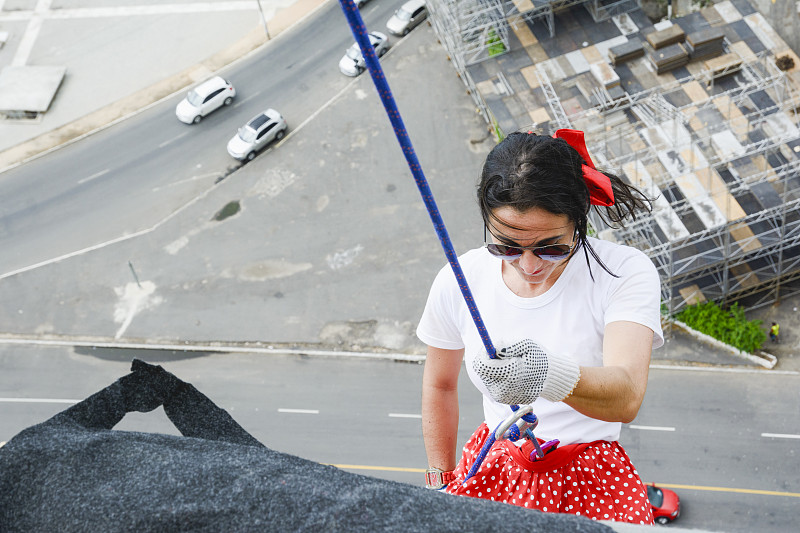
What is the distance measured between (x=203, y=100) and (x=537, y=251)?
40.2 meters

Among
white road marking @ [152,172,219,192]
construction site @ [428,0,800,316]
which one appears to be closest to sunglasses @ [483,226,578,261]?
construction site @ [428,0,800,316]

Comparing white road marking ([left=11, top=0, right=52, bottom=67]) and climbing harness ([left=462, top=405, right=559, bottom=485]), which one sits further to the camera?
white road marking ([left=11, top=0, right=52, bottom=67])

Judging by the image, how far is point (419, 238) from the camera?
39.3 metres

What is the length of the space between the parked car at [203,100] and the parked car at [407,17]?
29.2 ft

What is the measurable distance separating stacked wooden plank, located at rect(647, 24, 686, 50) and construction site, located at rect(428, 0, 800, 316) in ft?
0.23

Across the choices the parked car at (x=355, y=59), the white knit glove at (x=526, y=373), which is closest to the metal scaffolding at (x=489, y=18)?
the parked car at (x=355, y=59)

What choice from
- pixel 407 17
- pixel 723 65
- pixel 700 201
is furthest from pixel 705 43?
pixel 407 17

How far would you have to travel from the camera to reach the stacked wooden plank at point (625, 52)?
133 ft

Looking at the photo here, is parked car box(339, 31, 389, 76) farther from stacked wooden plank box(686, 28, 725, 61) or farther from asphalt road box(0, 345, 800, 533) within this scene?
asphalt road box(0, 345, 800, 533)

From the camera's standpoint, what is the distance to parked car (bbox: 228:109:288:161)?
4334 cm

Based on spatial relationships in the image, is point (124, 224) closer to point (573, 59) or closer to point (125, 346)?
point (125, 346)

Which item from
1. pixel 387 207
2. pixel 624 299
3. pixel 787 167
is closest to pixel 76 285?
pixel 387 207

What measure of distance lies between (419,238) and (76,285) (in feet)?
49.6

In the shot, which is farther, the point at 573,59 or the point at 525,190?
the point at 573,59
